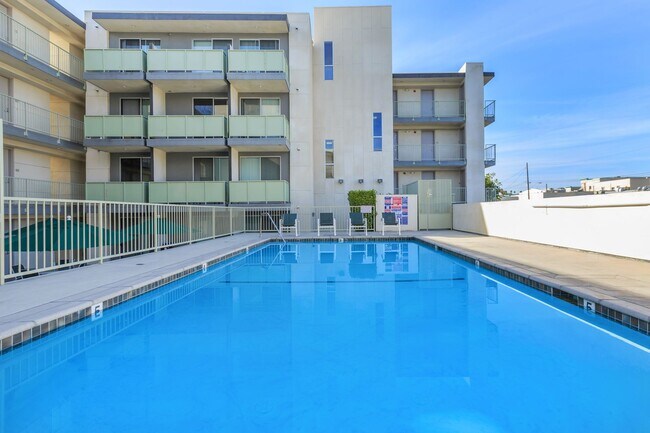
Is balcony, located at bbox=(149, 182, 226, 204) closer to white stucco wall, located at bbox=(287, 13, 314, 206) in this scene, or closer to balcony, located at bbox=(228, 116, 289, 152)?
balcony, located at bbox=(228, 116, 289, 152)

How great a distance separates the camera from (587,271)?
5.95 m

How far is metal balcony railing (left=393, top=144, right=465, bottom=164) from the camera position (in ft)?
70.0

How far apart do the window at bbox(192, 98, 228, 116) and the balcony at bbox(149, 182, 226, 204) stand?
4.12m

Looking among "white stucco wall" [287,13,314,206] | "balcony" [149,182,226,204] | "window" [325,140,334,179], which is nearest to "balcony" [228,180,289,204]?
"balcony" [149,182,226,204]

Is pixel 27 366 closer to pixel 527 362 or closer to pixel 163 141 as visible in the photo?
pixel 527 362

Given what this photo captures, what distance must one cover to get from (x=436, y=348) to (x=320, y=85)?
17272 mm

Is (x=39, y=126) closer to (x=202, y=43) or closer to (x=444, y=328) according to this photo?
(x=202, y=43)

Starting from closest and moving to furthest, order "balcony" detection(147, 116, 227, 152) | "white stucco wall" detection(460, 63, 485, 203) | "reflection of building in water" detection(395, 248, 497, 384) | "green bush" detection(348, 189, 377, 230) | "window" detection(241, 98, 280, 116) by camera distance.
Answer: "reflection of building in water" detection(395, 248, 497, 384) → "balcony" detection(147, 116, 227, 152) → "green bush" detection(348, 189, 377, 230) → "window" detection(241, 98, 280, 116) → "white stucco wall" detection(460, 63, 485, 203)

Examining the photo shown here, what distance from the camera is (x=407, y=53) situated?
23.7 meters

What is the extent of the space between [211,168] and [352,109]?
7.89m

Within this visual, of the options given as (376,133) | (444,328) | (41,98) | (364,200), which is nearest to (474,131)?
(376,133)

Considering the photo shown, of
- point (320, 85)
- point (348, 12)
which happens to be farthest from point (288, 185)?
point (348, 12)

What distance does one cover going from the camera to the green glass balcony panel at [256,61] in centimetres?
1585

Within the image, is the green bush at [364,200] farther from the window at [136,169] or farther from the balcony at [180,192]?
the window at [136,169]
